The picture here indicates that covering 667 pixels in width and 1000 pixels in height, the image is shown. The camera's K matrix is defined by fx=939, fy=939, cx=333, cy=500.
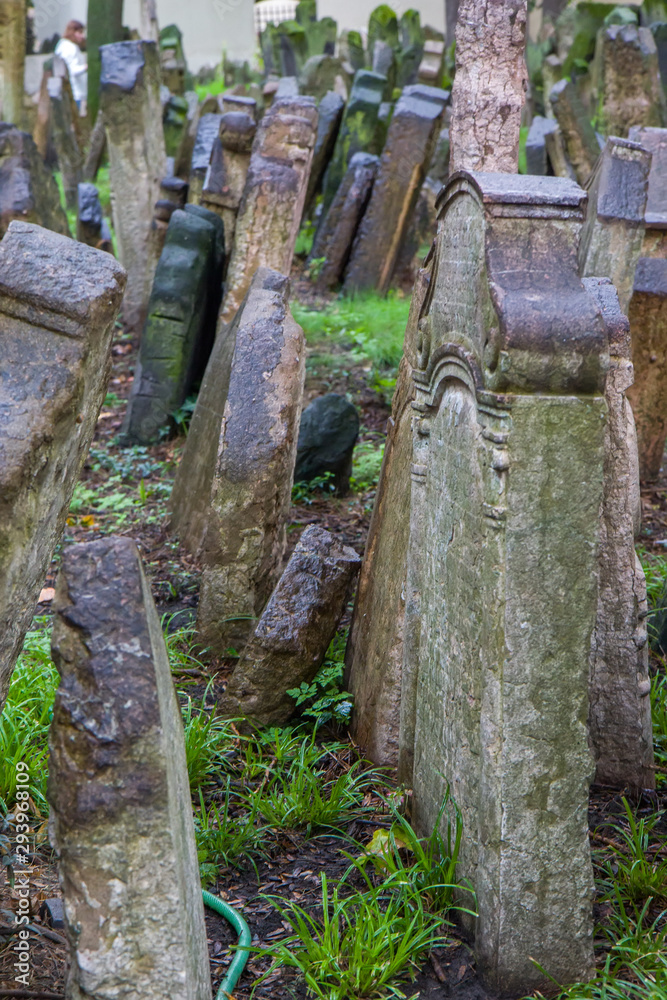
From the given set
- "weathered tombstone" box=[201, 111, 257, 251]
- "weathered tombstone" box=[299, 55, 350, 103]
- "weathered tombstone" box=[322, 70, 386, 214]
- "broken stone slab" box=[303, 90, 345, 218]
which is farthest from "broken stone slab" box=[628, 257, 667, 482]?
"weathered tombstone" box=[299, 55, 350, 103]

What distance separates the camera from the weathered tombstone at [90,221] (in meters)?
8.98

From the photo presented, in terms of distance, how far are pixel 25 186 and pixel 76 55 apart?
16.8 meters

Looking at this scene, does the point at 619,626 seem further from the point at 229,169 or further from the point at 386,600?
the point at 229,169

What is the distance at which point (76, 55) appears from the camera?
22016 mm

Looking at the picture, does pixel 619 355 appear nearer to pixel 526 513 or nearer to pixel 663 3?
pixel 526 513

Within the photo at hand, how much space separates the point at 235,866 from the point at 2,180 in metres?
6.53

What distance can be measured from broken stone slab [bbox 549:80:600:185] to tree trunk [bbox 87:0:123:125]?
27.4ft

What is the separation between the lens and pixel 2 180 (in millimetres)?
7656

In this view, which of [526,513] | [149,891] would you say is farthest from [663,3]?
[149,891]

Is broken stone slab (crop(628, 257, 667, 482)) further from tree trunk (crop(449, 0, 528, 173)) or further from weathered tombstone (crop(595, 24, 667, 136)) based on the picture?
weathered tombstone (crop(595, 24, 667, 136))

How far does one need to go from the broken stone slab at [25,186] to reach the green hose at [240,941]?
19.7 ft

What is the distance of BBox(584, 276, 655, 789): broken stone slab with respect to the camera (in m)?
3.05

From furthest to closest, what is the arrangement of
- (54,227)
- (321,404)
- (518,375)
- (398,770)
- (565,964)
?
(54,227), (321,404), (398,770), (565,964), (518,375)

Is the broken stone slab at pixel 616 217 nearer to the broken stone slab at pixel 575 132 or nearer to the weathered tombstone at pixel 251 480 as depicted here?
the weathered tombstone at pixel 251 480
